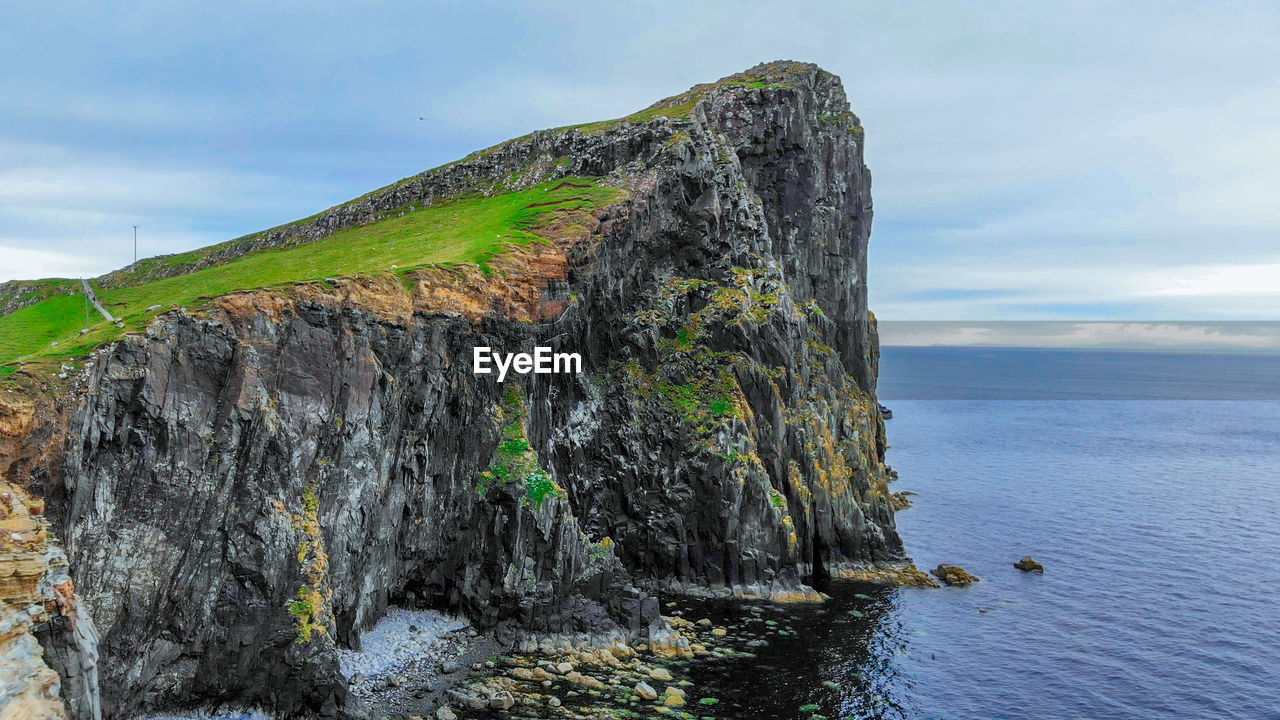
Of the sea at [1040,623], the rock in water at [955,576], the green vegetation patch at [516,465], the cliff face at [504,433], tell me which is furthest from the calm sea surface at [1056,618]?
the green vegetation patch at [516,465]

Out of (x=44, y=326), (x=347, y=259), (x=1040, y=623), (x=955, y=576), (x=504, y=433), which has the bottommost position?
(x=1040, y=623)

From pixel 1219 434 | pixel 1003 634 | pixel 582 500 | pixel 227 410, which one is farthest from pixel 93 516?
pixel 1219 434

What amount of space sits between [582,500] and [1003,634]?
97.5 ft

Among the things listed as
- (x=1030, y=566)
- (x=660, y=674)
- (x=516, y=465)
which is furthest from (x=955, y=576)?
(x=516, y=465)

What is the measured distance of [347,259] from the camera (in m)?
54.2

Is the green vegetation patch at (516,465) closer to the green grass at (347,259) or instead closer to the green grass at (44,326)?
the green grass at (347,259)

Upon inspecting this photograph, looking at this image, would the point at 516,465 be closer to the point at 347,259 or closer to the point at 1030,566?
the point at 347,259

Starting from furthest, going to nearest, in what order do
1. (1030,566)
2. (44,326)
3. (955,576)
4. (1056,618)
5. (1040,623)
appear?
1. (1030,566)
2. (955,576)
3. (1056,618)
4. (1040,623)
5. (44,326)

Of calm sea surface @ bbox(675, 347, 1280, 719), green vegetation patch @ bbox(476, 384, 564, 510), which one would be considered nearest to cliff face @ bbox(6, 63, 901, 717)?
green vegetation patch @ bbox(476, 384, 564, 510)

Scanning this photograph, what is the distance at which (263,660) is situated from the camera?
117ft

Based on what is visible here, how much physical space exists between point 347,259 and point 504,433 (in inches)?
635

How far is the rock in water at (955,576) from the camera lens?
63188 millimetres

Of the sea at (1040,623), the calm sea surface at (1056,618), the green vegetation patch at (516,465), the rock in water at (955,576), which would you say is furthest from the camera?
the rock in water at (955,576)

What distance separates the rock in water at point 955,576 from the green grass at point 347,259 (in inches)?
1574
